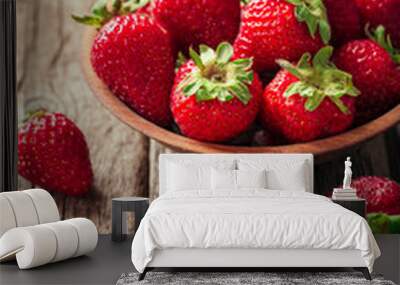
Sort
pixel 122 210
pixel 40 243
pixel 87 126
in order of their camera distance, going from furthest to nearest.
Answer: pixel 87 126, pixel 122 210, pixel 40 243

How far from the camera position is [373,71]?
4.29 m

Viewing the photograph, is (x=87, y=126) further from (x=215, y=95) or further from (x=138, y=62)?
(x=215, y=95)

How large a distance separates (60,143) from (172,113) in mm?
773

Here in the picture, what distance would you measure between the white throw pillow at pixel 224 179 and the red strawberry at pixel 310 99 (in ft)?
1.28

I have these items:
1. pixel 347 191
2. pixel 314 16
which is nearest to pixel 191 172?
pixel 347 191

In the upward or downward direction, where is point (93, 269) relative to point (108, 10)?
downward

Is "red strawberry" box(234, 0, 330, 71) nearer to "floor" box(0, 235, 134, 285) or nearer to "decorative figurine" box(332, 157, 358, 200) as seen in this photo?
"decorative figurine" box(332, 157, 358, 200)

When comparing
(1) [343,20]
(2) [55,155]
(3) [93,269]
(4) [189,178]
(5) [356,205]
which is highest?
(1) [343,20]

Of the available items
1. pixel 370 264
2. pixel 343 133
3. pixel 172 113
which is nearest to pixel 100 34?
pixel 172 113

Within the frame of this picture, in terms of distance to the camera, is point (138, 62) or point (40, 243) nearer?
point (40, 243)

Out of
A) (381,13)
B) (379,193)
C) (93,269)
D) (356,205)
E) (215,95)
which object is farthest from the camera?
(379,193)

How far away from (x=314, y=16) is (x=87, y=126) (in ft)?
5.55

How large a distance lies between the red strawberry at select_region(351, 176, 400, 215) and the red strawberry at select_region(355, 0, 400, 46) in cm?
95

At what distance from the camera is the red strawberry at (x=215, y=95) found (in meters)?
4.13
